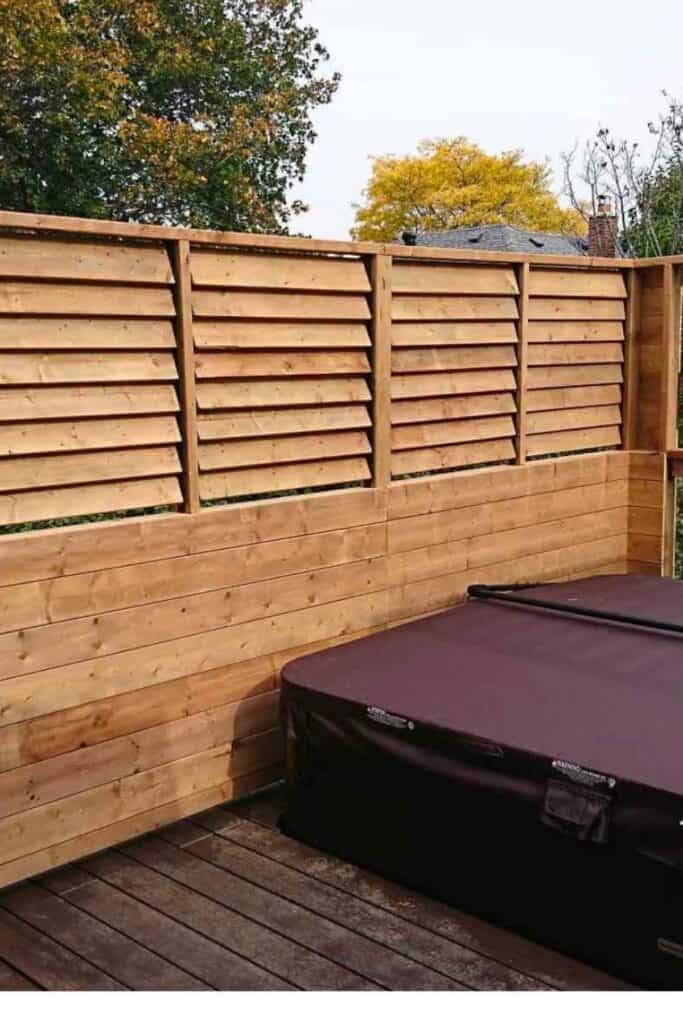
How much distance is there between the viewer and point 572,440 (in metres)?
5.12

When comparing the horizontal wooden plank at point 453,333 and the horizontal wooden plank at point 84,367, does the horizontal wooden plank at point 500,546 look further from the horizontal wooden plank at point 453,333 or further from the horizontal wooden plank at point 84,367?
the horizontal wooden plank at point 84,367

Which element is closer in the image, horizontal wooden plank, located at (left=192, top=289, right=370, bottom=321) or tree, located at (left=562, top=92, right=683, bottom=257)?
horizontal wooden plank, located at (left=192, top=289, right=370, bottom=321)

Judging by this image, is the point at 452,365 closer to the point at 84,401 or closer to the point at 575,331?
the point at 575,331

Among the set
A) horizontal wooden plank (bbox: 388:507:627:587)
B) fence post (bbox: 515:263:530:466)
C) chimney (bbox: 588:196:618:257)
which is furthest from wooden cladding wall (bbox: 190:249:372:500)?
chimney (bbox: 588:196:618:257)

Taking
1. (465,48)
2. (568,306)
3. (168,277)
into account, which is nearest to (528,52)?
(465,48)

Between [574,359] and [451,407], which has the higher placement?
[574,359]

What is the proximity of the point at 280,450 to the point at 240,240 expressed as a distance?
2.30ft

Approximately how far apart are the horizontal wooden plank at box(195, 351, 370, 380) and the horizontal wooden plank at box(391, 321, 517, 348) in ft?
0.67

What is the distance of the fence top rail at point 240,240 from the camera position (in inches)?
120

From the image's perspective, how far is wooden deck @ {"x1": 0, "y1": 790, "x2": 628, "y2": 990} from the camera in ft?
8.89

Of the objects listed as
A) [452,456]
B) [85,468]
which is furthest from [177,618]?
[452,456]

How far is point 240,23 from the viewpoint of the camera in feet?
58.6

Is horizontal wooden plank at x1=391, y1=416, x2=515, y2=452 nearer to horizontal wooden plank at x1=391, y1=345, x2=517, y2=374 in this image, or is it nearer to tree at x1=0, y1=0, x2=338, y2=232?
horizontal wooden plank at x1=391, y1=345, x2=517, y2=374

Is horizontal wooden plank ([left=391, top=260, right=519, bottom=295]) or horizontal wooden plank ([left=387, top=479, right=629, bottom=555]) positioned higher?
horizontal wooden plank ([left=391, top=260, right=519, bottom=295])
